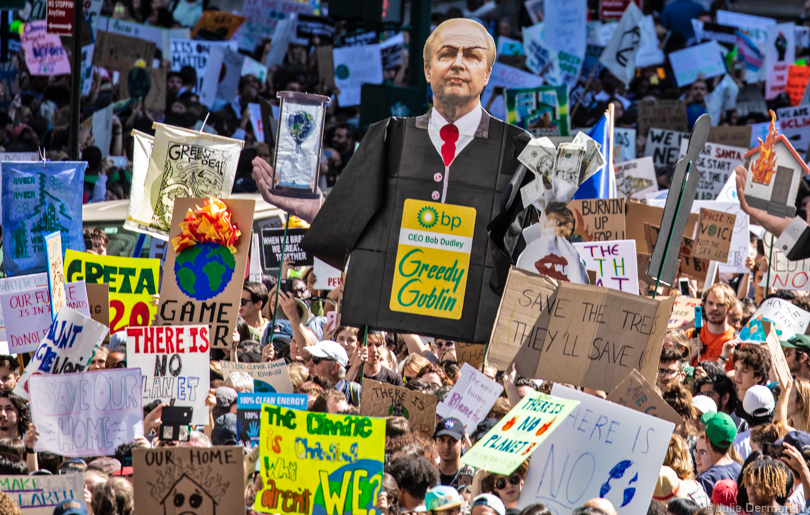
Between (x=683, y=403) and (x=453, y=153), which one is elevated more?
(x=453, y=153)

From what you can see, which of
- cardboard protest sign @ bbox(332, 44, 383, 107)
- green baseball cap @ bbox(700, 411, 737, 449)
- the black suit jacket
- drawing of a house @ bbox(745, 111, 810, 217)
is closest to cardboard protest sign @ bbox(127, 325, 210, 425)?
the black suit jacket

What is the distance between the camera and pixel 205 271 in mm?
7254

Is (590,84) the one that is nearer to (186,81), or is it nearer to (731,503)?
(186,81)

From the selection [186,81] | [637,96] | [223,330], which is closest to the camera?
[223,330]

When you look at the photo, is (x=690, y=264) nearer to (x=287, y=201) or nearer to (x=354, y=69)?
(x=287, y=201)

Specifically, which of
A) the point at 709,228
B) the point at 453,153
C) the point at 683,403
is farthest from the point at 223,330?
the point at 709,228

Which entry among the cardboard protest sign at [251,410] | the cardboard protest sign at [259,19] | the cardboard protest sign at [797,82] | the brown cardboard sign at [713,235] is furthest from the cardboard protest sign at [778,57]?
the cardboard protest sign at [251,410]

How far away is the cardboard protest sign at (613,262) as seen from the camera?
757cm

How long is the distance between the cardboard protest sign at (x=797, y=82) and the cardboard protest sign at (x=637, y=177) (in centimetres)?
488

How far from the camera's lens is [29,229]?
789 centimetres

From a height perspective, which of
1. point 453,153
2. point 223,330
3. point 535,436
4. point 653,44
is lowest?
point 223,330

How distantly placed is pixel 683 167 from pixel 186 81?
968 centimetres

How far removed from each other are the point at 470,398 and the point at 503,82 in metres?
10.9

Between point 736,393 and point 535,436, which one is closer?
point 535,436
